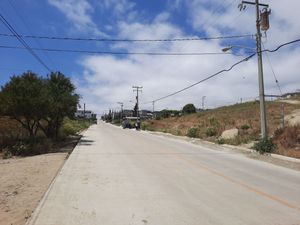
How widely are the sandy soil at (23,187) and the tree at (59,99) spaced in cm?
1373

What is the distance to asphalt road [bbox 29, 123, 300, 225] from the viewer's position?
8.02m

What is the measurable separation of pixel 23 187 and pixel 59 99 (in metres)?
21.5

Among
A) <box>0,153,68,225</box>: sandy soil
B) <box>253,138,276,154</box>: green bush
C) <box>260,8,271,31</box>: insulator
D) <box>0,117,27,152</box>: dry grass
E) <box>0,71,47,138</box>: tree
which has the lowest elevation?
<box>0,153,68,225</box>: sandy soil

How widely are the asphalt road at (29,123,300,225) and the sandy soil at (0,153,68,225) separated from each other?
385mm

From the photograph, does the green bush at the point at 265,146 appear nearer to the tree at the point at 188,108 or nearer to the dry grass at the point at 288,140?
the dry grass at the point at 288,140

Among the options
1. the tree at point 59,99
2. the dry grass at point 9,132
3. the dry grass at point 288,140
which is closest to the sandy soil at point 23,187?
the dry grass at point 9,132

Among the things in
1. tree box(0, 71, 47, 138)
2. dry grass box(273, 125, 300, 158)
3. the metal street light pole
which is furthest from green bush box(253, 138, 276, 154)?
tree box(0, 71, 47, 138)

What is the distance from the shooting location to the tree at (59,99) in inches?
1299

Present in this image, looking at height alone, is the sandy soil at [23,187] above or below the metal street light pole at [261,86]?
below

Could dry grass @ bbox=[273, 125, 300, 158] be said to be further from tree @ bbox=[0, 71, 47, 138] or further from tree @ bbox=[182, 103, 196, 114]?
tree @ bbox=[182, 103, 196, 114]

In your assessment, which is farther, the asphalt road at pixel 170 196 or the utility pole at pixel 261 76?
the utility pole at pixel 261 76

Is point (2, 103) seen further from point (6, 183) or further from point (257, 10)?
point (257, 10)

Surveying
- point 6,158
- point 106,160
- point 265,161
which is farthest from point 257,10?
point 6,158

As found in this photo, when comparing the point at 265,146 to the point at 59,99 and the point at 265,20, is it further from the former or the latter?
Result: the point at 59,99
